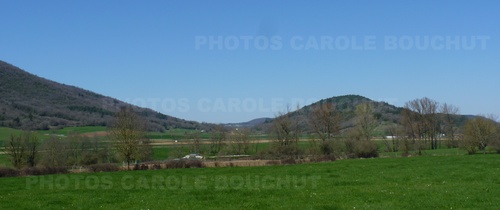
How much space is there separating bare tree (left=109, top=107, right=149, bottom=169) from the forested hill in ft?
238

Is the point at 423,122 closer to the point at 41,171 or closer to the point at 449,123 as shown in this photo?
the point at 449,123

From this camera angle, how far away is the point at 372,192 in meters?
19.4

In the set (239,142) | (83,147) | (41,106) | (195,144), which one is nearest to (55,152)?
(83,147)

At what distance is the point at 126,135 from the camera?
48.8 meters

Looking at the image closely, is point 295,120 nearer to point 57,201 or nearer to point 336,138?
point 336,138

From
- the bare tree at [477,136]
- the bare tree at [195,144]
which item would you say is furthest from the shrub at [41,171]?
the bare tree at [477,136]

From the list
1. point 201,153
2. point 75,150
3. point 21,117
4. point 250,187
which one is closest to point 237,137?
point 201,153

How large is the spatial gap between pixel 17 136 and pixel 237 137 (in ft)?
121

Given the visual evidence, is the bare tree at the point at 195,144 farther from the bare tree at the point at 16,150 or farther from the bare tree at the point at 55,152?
the bare tree at the point at 16,150

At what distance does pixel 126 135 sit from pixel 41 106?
4994 inches

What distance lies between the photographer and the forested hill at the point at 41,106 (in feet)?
444

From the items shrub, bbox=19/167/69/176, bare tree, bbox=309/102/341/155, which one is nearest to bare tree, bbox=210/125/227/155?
bare tree, bbox=309/102/341/155

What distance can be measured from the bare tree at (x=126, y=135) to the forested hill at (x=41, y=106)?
2862 inches

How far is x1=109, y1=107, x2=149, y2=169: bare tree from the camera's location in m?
48.8
